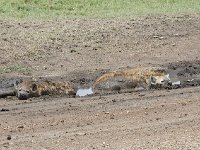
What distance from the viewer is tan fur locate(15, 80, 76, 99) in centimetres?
1021

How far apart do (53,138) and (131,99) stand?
272 centimetres

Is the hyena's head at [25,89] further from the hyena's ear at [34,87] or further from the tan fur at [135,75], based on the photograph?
the tan fur at [135,75]

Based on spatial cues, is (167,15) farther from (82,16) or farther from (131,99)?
(131,99)

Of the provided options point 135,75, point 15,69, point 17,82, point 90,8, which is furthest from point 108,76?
A: point 90,8

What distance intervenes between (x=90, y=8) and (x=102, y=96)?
7.84 meters

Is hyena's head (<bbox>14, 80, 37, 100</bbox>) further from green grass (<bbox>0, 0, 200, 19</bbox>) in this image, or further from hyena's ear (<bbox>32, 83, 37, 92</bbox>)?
green grass (<bbox>0, 0, 200, 19</bbox>)

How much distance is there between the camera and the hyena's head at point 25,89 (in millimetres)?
10164

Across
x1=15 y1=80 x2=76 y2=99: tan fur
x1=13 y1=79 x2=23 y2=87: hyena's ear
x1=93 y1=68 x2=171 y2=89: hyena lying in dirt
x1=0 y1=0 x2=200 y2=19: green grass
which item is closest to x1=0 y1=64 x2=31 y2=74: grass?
x1=13 y1=79 x2=23 y2=87: hyena's ear

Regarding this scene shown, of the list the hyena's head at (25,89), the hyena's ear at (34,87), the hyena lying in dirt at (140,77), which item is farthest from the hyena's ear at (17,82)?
the hyena lying in dirt at (140,77)

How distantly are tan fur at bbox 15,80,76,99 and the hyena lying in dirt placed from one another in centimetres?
72

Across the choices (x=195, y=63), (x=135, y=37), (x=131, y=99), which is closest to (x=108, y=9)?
(x=135, y=37)

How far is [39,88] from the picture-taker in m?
10.5

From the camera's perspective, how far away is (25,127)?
27.6 ft

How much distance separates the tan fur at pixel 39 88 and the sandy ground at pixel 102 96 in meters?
0.15
